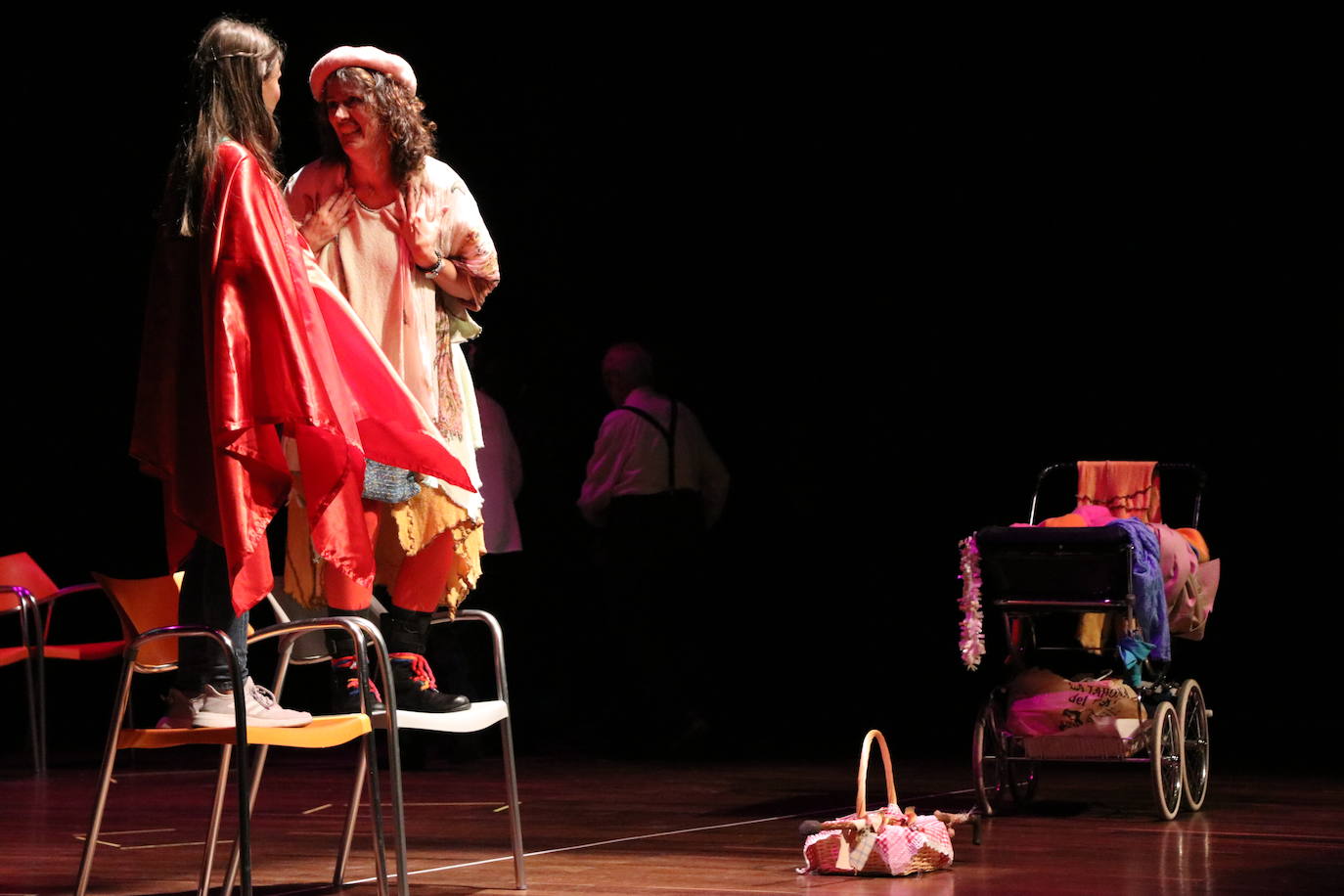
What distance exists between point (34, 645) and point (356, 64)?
3877 millimetres

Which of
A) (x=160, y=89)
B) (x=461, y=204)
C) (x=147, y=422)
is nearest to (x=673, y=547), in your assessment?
(x=160, y=89)

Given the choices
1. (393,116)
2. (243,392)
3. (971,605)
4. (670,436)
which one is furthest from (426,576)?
(670,436)

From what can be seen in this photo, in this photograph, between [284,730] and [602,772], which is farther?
[602,772]

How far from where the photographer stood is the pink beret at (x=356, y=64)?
3477 mm

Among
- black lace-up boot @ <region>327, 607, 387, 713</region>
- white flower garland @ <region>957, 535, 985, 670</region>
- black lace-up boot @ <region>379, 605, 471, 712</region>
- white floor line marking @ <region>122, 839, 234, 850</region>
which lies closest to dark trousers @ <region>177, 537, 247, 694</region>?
black lace-up boot @ <region>327, 607, 387, 713</region>

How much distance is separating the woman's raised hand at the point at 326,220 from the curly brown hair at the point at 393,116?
10cm

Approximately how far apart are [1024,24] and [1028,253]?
949mm

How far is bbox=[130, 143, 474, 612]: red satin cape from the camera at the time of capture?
3055mm

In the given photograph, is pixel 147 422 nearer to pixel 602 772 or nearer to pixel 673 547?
pixel 602 772

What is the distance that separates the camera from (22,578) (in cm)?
685

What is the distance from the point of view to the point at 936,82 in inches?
322

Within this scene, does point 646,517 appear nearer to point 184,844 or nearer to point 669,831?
point 669,831

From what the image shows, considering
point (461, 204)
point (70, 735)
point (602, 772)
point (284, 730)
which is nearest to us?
point (284, 730)

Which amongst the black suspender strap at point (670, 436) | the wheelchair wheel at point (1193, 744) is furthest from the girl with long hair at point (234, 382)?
the black suspender strap at point (670, 436)
